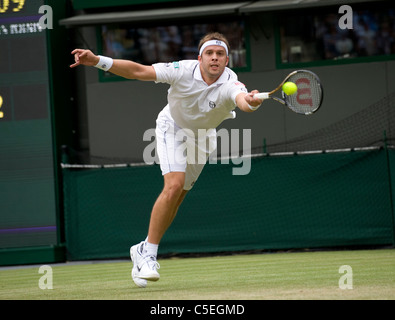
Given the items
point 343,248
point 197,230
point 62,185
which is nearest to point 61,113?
point 62,185

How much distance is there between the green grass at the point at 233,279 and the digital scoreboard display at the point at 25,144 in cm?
120

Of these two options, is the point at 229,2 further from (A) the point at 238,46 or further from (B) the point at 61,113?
(B) the point at 61,113

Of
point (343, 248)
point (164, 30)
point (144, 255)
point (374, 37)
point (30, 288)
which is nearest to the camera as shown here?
point (144, 255)

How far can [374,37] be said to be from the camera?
1297cm

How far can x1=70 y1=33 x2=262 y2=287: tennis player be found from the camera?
23.2 feet

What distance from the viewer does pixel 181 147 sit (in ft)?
24.8

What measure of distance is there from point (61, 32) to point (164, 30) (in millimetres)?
1768

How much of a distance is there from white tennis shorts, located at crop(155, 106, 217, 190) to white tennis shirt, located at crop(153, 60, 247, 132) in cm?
15

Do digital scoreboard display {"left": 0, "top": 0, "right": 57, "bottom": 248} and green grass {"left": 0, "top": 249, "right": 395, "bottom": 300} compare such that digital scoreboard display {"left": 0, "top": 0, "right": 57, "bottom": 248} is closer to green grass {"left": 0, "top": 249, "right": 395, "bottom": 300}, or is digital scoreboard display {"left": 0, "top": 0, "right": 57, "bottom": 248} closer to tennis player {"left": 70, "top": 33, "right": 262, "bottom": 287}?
green grass {"left": 0, "top": 249, "right": 395, "bottom": 300}

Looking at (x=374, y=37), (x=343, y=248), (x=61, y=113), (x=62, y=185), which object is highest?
(x=374, y=37)

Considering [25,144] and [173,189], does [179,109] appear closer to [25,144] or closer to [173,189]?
[173,189]

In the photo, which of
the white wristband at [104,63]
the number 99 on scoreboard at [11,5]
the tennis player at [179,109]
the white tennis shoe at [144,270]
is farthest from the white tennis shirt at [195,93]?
the number 99 on scoreboard at [11,5]

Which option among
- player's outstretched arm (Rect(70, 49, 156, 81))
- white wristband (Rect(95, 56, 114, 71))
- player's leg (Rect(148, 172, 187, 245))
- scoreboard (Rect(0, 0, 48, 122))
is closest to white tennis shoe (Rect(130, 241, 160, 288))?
player's leg (Rect(148, 172, 187, 245))
